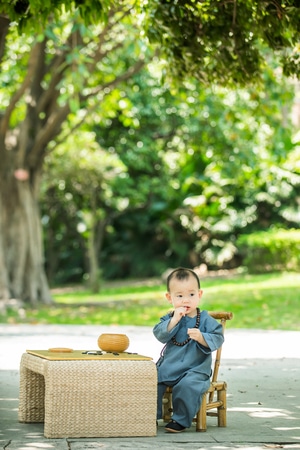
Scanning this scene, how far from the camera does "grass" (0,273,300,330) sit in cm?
1638

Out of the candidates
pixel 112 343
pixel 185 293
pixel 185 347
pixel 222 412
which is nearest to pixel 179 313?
pixel 185 293

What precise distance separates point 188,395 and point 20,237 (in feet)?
48.5

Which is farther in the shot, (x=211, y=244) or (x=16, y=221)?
(x=211, y=244)

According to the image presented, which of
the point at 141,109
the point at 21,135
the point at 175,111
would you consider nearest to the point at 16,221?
the point at 21,135

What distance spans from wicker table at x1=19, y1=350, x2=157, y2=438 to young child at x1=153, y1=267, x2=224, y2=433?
0.29 m

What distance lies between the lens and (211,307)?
18.3 m

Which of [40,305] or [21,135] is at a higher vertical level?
[21,135]

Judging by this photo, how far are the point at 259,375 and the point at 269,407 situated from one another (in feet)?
6.50

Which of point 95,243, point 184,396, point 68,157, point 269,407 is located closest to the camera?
point 184,396

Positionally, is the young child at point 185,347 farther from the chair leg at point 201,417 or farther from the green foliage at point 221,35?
the green foliage at point 221,35

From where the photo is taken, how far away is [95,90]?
1930 cm

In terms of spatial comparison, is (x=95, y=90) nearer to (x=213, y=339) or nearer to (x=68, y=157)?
(x=68, y=157)

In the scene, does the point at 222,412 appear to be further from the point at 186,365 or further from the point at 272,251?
the point at 272,251

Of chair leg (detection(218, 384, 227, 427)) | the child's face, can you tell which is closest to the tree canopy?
the child's face
